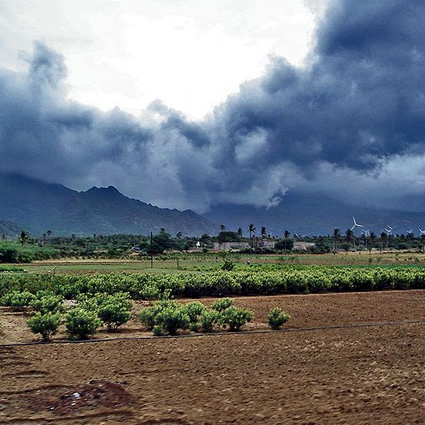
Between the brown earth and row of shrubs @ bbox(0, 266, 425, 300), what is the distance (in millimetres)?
10437

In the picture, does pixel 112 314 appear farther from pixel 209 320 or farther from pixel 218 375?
pixel 218 375

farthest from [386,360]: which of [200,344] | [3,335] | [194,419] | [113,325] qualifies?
[3,335]

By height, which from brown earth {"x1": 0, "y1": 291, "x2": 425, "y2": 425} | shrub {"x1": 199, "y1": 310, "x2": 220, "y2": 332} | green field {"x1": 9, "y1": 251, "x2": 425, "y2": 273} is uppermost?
green field {"x1": 9, "y1": 251, "x2": 425, "y2": 273}

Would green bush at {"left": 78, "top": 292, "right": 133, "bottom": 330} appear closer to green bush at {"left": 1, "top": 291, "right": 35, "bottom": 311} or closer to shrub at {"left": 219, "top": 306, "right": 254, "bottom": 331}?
shrub at {"left": 219, "top": 306, "right": 254, "bottom": 331}

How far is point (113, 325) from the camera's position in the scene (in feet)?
54.7

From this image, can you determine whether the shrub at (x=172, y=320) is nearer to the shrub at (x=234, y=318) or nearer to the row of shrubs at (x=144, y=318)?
the row of shrubs at (x=144, y=318)

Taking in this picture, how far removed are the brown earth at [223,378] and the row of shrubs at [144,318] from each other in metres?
0.71

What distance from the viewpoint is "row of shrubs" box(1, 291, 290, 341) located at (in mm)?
14055

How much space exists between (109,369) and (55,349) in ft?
9.25

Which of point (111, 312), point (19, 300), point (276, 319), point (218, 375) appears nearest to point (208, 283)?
point (19, 300)

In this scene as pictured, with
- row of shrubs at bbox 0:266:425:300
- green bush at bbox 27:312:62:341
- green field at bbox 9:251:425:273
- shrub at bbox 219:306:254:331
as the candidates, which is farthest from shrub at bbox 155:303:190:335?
green field at bbox 9:251:425:273

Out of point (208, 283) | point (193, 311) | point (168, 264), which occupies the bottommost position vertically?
point (193, 311)

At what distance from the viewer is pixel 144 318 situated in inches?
634

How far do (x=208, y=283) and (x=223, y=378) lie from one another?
1965 centimetres
